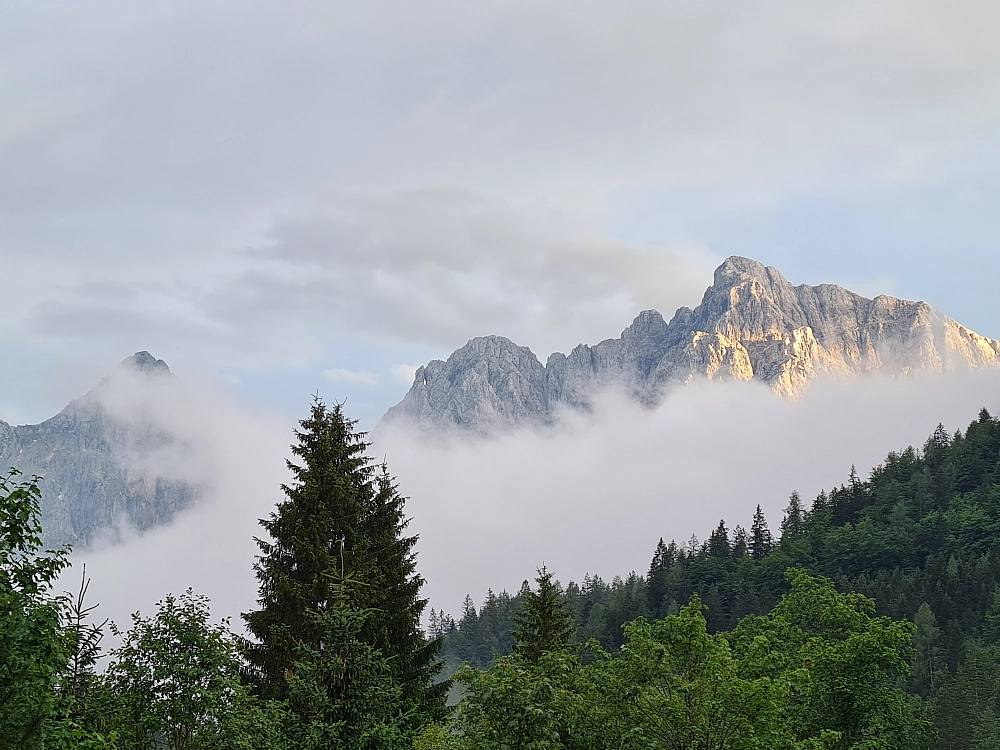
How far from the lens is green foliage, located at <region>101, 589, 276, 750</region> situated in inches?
739

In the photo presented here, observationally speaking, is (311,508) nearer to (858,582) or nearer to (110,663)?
(110,663)

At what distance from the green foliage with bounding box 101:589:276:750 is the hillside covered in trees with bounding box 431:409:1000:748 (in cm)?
7426

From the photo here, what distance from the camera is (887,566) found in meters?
140

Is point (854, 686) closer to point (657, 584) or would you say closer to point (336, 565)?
point (336, 565)

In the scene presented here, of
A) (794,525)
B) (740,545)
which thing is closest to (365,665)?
(740,545)

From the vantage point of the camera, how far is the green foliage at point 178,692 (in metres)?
18.8

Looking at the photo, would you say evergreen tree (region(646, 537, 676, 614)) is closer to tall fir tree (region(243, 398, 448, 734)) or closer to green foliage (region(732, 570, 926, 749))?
green foliage (region(732, 570, 926, 749))

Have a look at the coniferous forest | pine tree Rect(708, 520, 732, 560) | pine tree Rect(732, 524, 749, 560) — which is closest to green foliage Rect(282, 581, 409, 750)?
the coniferous forest

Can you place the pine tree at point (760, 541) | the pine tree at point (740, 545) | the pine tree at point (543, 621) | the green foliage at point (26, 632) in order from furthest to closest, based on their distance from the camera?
1. the pine tree at point (740, 545)
2. the pine tree at point (760, 541)
3. the pine tree at point (543, 621)
4. the green foliage at point (26, 632)

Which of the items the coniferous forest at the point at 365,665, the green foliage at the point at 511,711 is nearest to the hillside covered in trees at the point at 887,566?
the coniferous forest at the point at 365,665

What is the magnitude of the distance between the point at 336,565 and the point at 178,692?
9.41 m

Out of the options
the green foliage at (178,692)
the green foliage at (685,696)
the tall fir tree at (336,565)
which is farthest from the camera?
the tall fir tree at (336,565)

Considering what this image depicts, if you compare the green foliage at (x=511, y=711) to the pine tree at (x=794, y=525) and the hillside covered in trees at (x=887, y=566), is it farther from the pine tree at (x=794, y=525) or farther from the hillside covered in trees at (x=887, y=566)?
the pine tree at (x=794, y=525)

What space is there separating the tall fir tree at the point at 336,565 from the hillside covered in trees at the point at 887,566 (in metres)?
62.5
